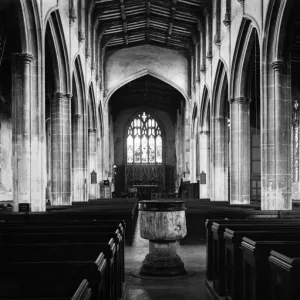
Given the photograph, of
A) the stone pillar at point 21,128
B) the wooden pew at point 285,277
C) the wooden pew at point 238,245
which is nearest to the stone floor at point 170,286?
the wooden pew at point 238,245

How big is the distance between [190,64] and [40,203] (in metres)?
19.0

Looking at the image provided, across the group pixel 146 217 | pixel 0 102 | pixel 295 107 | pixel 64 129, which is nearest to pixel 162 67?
pixel 295 107

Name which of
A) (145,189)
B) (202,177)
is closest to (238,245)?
(202,177)

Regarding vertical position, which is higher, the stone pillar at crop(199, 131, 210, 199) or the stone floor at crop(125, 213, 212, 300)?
the stone pillar at crop(199, 131, 210, 199)

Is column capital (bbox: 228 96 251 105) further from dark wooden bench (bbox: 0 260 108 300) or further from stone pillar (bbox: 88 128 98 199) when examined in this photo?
dark wooden bench (bbox: 0 260 108 300)

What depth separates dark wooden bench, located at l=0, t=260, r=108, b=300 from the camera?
2629 mm

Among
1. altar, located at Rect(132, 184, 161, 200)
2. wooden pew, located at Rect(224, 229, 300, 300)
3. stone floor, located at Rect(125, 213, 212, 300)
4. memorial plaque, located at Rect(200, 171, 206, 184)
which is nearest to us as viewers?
wooden pew, located at Rect(224, 229, 300, 300)

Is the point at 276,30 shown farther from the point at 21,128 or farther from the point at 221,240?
the point at 221,240

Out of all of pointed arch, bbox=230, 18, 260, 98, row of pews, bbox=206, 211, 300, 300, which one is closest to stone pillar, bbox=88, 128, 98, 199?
pointed arch, bbox=230, 18, 260, 98

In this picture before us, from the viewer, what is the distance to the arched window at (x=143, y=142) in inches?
1540

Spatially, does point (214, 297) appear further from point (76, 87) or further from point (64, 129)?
point (76, 87)

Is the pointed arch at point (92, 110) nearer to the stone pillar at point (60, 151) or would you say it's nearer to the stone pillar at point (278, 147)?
the stone pillar at point (60, 151)

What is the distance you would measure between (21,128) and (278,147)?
661 centimetres

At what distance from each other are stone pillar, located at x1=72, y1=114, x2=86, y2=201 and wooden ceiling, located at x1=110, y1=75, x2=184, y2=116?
39.9 feet
